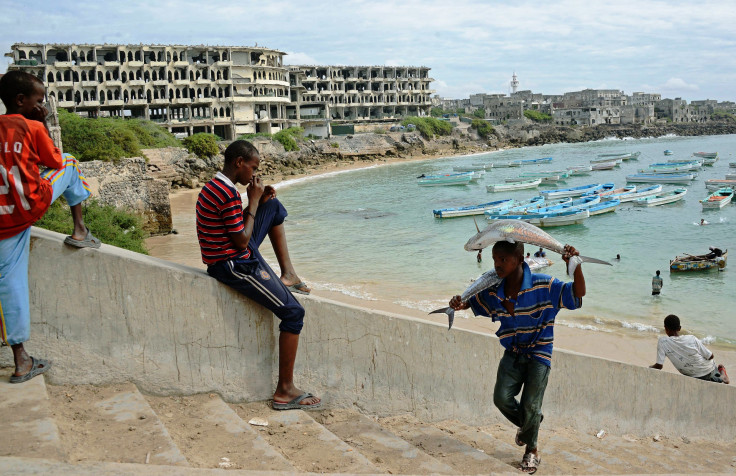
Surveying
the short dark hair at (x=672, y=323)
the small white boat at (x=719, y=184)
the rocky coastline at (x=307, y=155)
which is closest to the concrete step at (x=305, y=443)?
the short dark hair at (x=672, y=323)

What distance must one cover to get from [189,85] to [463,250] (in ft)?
167

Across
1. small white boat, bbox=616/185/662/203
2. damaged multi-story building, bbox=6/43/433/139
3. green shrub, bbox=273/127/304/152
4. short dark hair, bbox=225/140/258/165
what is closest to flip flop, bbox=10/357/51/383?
short dark hair, bbox=225/140/258/165

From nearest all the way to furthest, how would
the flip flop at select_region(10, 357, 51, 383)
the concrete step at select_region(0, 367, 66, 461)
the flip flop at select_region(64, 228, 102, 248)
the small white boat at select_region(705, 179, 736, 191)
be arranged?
the concrete step at select_region(0, 367, 66, 461), the flip flop at select_region(10, 357, 51, 383), the flip flop at select_region(64, 228, 102, 248), the small white boat at select_region(705, 179, 736, 191)

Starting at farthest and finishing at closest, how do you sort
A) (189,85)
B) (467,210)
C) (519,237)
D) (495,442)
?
(189,85), (467,210), (495,442), (519,237)

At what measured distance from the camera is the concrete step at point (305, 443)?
361cm

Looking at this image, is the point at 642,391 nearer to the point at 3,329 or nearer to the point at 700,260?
the point at 3,329

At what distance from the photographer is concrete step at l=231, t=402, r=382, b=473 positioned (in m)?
3.61

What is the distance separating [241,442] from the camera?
3707 millimetres

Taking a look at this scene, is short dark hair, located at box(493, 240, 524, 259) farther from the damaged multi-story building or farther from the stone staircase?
the damaged multi-story building

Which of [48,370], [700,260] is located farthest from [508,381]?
[700,260]

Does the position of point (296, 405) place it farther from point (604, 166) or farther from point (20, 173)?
point (604, 166)

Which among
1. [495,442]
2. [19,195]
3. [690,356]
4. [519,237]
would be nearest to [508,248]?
[519,237]

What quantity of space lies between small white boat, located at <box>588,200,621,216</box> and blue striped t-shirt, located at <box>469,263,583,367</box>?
31141mm

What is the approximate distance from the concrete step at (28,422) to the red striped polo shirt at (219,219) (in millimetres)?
1343
